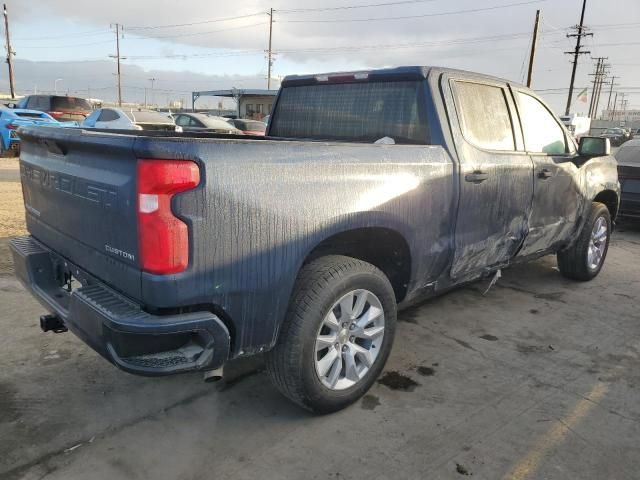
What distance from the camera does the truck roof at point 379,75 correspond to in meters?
3.43

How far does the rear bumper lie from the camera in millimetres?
2121

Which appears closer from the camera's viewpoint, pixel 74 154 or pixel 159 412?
pixel 74 154

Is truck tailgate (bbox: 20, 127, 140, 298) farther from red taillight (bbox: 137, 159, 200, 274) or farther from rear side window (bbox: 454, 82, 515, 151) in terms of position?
rear side window (bbox: 454, 82, 515, 151)

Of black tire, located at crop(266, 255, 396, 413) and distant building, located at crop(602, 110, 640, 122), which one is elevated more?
distant building, located at crop(602, 110, 640, 122)

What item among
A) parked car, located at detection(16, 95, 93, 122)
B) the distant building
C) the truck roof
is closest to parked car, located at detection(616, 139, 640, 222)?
the truck roof

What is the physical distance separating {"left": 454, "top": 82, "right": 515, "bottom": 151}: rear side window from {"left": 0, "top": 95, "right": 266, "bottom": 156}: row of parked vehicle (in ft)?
30.2

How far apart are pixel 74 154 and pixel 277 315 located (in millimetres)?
1263

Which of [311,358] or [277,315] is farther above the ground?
[277,315]

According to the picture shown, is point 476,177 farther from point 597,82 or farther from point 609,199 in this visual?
point 597,82

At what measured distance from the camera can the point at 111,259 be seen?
2.33 meters

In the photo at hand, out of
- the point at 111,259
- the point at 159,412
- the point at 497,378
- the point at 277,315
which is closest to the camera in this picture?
the point at 111,259

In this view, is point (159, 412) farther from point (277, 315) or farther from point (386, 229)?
point (386, 229)

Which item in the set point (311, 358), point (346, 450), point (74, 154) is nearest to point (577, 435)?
point (346, 450)

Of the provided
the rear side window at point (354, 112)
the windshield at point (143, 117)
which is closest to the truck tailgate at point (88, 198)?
the rear side window at point (354, 112)
